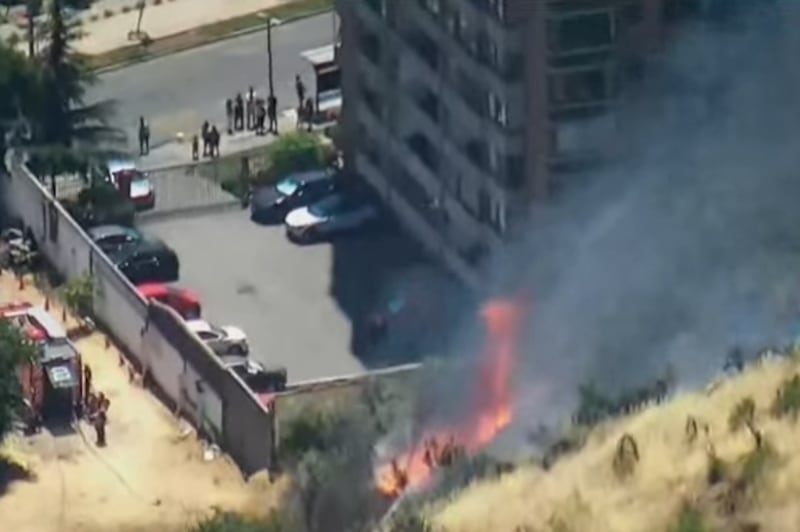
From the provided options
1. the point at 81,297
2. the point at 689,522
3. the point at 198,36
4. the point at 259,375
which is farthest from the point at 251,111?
the point at 689,522

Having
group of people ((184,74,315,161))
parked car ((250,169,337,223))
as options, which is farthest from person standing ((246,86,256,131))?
parked car ((250,169,337,223))

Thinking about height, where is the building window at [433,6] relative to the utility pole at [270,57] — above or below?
above

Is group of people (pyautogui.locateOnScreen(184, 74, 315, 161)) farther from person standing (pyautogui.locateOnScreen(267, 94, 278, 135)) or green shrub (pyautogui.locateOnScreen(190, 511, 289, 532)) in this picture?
green shrub (pyautogui.locateOnScreen(190, 511, 289, 532))

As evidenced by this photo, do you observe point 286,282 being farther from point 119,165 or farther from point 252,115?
point 252,115

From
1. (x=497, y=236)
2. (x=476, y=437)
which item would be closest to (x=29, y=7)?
(x=497, y=236)

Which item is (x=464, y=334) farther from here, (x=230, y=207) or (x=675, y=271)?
(x=230, y=207)

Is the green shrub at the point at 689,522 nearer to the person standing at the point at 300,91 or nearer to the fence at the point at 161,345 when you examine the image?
the fence at the point at 161,345

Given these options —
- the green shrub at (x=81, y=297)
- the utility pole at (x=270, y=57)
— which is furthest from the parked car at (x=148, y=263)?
the utility pole at (x=270, y=57)
